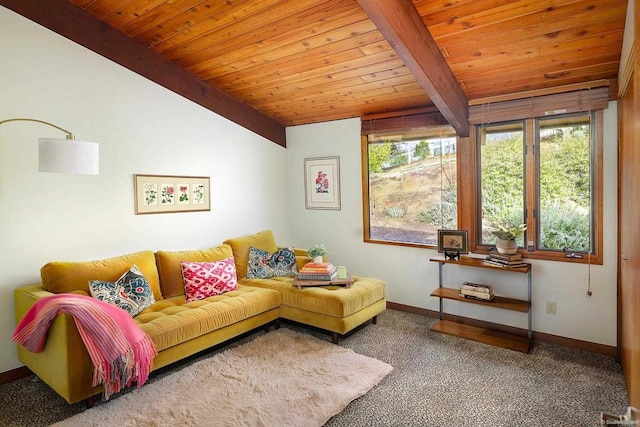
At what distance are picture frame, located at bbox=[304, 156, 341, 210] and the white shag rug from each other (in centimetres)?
197

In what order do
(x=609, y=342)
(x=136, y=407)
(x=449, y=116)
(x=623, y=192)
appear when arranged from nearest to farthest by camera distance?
1. (x=136, y=407)
2. (x=623, y=192)
3. (x=609, y=342)
4. (x=449, y=116)

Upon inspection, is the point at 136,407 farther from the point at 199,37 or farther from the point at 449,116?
the point at 449,116

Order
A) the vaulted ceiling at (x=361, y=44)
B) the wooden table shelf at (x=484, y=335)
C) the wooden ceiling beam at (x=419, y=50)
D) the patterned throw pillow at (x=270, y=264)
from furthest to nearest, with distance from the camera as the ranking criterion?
1. the patterned throw pillow at (x=270, y=264)
2. the wooden table shelf at (x=484, y=335)
3. the vaulted ceiling at (x=361, y=44)
4. the wooden ceiling beam at (x=419, y=50)

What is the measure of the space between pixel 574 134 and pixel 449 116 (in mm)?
1030

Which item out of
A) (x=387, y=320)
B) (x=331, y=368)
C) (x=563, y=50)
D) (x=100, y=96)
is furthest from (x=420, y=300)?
(x=100, y=96)

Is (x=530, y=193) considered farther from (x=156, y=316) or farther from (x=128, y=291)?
(x=128, y=291)

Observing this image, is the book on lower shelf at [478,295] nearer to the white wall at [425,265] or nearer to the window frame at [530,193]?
the white wall at [425,265]

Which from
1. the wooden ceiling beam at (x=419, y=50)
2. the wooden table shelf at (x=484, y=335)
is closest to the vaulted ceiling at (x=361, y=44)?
the wooden ceiling beam at (x=419, y=50)

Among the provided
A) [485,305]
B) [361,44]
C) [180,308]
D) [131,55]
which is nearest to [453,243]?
[485,305]

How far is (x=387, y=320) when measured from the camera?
3955 millimetres

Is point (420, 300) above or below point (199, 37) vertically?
below

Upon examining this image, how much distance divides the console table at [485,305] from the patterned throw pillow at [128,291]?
259 cm

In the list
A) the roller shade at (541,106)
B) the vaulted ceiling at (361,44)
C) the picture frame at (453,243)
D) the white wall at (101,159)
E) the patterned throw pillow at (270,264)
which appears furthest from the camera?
the patterned throw pillow at (270,264)

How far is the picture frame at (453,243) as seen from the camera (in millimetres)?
3576
